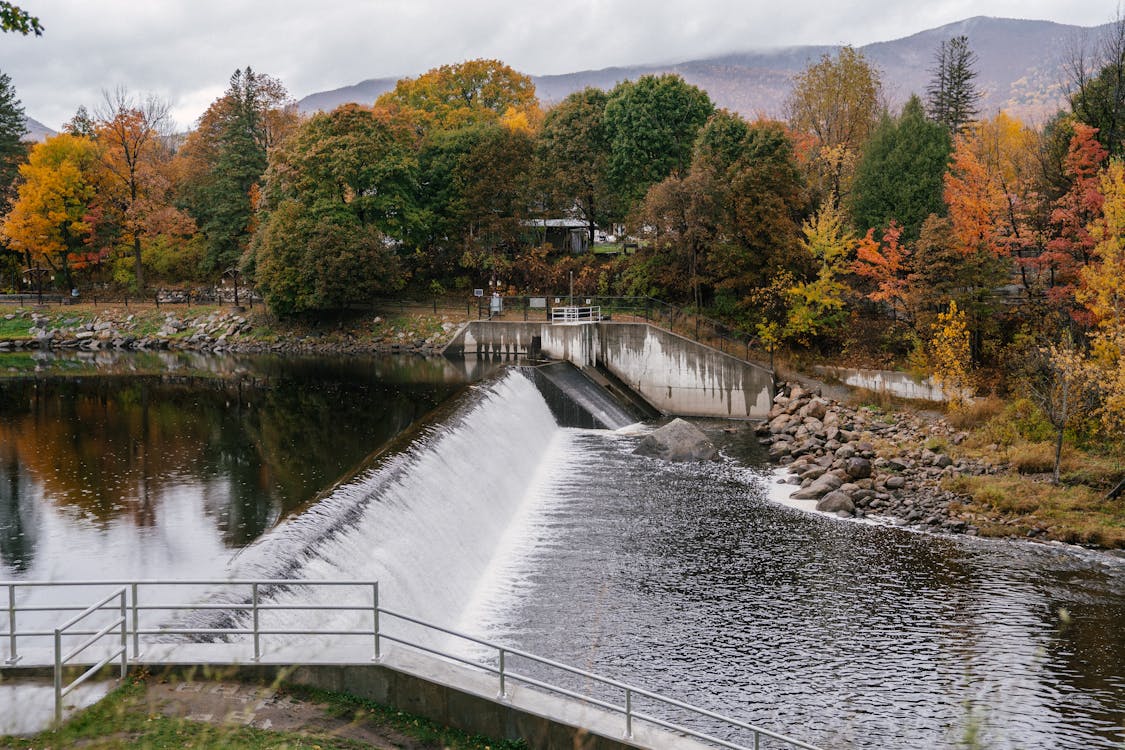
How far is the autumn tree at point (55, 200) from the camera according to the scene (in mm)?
62375

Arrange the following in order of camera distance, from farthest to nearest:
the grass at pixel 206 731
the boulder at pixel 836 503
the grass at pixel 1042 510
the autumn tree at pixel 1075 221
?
the autumn tree at pixel 1075 221 → the boulder at pixel 836 503 → the grass at pixel 1042 510 → the grass at pixel 206 731

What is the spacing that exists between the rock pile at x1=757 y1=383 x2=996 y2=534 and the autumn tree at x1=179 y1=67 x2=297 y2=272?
1670 inches

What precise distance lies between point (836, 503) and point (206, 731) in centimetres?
1796

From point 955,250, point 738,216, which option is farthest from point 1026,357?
point 738,216

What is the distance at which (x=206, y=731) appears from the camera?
32.2ft

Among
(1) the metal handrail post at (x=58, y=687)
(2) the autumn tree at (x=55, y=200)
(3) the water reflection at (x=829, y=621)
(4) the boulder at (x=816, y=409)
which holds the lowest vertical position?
(3) the water reflection at (x=829, y=621)

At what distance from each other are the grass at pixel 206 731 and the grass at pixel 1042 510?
1600 cm

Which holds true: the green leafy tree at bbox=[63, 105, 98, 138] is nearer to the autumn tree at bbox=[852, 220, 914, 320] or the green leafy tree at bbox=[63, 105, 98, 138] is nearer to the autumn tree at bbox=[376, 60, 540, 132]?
the autumn tree at bbox=[376, 60, 540, 132]

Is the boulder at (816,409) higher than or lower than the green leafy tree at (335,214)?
lower

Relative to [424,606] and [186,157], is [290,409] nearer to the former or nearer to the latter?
[424,606]

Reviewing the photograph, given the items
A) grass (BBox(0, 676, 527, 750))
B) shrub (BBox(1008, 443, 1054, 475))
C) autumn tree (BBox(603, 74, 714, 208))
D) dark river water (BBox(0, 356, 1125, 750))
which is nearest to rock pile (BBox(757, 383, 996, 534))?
shrub (BBox(1008, 443, 1054, 475))

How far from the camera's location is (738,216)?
40000 millimetres

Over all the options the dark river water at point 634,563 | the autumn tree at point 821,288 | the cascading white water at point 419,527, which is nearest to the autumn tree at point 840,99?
the autumn tree at point 821,288

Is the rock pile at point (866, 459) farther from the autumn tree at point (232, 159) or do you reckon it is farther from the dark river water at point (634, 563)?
the autumn tree at point (232, 159)
